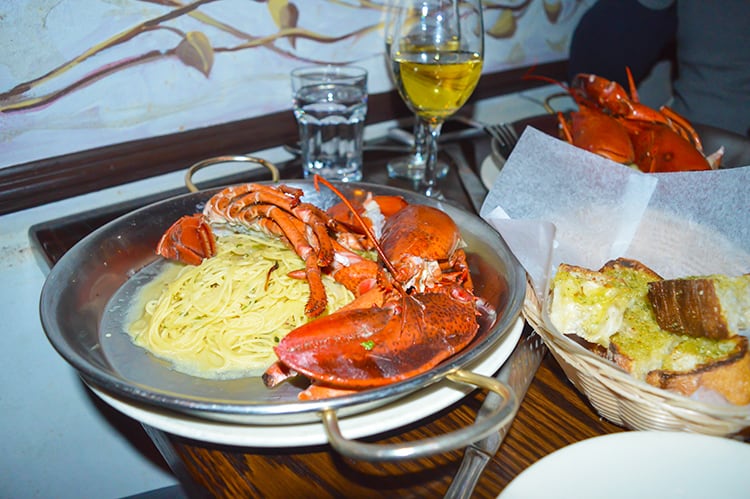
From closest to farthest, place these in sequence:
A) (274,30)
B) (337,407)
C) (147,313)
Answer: (337,407) → (147,313) → (274,30)

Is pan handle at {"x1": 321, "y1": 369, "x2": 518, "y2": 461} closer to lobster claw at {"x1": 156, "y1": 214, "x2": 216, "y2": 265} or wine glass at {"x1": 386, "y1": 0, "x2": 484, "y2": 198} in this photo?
lobster claw at {"x1": 156, "y1": 214, "x2": 216, "y2": 265}

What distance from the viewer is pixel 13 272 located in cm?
152

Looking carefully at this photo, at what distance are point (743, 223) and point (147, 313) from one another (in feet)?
3.56

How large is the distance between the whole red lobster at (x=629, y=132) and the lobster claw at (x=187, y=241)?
42.9 inches

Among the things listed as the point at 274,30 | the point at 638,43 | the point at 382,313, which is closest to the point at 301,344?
the point at 382,313

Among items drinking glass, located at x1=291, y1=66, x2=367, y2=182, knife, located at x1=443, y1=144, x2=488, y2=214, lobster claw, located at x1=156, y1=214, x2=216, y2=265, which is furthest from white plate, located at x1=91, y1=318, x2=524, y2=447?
drinking glass, located at x1=291, y1=66, x2=367, y2=182

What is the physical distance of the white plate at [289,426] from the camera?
0.72 meters

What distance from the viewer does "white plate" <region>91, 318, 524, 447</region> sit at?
0.72 m

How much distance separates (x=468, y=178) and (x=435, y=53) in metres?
0.36

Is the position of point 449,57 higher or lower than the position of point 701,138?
higher

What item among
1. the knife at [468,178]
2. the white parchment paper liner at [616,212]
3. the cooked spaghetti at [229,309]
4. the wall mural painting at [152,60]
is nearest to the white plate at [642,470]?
the white parchment paper liner at [616,212]

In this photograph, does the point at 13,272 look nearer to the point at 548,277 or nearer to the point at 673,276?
the point at 548,277

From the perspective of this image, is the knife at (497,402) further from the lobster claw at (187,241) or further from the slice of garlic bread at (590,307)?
the lobster claw at (187,241)

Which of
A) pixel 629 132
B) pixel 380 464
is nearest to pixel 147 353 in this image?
pixel 380 464
